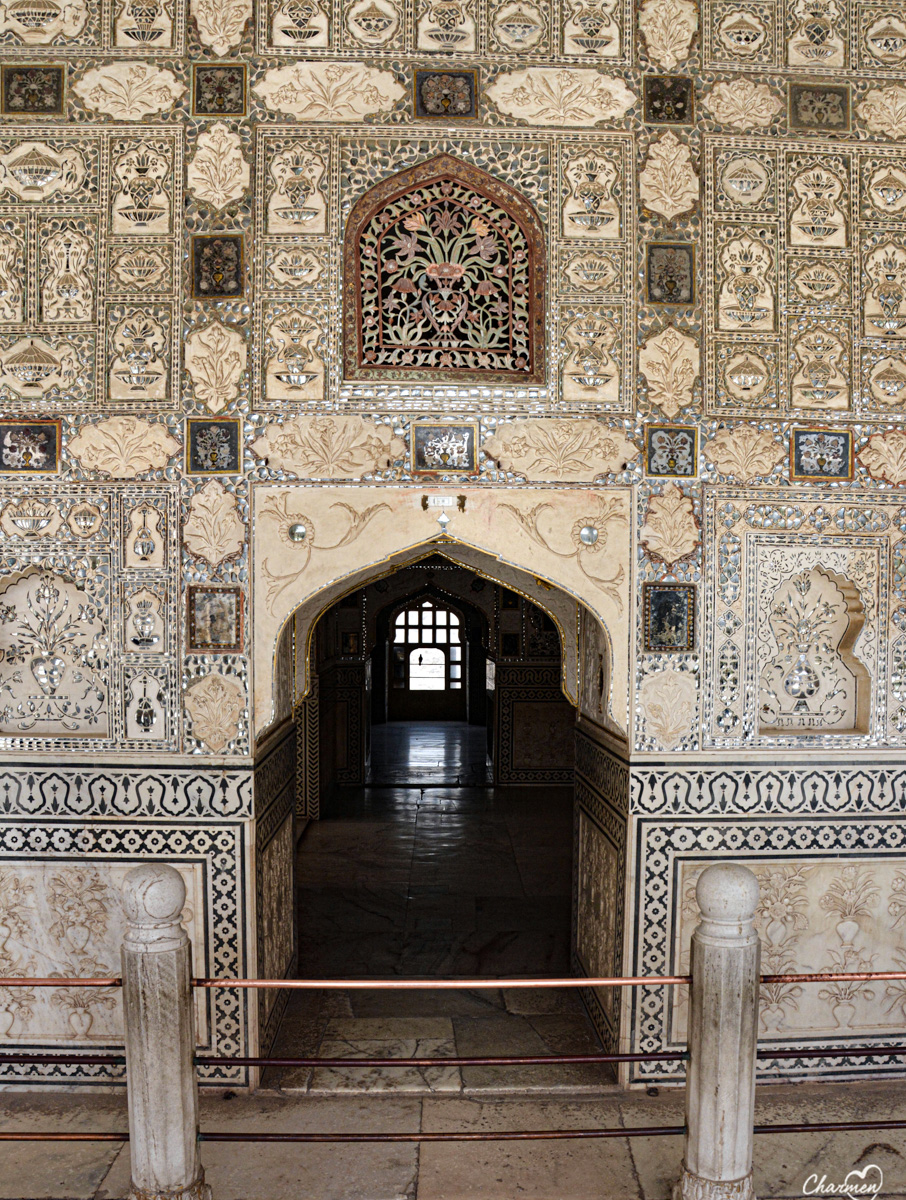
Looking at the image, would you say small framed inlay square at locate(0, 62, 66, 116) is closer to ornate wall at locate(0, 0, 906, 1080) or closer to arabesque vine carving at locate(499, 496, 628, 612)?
ornate wall at locate(0, 0, 906, 1080)

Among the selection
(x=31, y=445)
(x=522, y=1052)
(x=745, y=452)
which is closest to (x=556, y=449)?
(x=745, y=452)

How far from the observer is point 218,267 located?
374 cm

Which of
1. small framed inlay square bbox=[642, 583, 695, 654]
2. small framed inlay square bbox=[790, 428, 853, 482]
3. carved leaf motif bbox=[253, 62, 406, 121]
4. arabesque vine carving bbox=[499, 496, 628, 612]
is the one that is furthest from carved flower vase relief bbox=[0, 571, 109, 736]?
small framed inlay square bbox=[790, 428, 853, 482]

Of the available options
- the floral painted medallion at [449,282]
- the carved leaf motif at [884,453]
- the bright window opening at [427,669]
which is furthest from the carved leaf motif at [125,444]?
the bright window opening at [427,669]

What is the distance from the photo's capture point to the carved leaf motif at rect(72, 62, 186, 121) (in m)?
3.74

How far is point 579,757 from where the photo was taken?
16.0ft

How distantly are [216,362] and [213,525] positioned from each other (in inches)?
26.7

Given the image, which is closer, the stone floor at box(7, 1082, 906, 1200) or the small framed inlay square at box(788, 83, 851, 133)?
the stone floor at box(7, 1082, 906, 1200)

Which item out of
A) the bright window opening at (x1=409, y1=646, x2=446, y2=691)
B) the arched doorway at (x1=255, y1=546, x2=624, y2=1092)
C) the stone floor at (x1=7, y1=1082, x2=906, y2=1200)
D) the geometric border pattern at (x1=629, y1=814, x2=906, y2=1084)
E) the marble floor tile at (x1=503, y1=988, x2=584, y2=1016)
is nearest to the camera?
the stone floor at (x1=7, y1=1082, x2=906, y2=1200)

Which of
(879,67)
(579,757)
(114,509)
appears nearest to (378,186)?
(114,509)

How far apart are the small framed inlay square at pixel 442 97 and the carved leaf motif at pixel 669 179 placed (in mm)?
777

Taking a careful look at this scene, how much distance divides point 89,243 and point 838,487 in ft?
10.9

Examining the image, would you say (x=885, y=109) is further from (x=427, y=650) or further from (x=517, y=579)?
(x=427, y=650)

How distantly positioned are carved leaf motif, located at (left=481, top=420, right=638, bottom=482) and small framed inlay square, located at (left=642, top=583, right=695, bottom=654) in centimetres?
55
